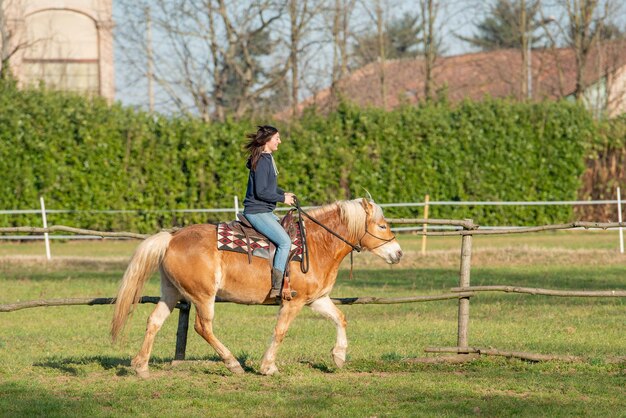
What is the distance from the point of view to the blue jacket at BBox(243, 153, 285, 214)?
9414 millimetres

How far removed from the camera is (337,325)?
9844mm

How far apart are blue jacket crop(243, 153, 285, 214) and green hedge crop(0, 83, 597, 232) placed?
18.8 meters

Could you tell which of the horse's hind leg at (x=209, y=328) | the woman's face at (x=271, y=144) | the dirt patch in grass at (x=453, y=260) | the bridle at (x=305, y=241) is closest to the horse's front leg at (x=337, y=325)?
the bridle at (x=305, y=241)

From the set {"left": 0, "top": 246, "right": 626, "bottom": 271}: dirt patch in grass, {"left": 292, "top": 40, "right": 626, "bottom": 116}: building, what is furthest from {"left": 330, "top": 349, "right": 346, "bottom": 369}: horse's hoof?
{"left": 292, "top": 40, "right": 626, "bottom": 116}: building

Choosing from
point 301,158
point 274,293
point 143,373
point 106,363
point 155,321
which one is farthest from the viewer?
point 301,158

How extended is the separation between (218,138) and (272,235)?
2067 centimetres

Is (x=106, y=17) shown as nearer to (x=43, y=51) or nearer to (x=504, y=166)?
(x=43, y=51)

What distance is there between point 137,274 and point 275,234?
1400 millimetres

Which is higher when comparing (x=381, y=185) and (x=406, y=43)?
(x=406, y=43)

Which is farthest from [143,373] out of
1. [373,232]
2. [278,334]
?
[373,232]

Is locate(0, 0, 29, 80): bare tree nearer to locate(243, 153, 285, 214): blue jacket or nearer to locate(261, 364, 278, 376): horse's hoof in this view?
locate(243, 153, 285, 214): blue jacket

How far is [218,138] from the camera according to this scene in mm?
29906

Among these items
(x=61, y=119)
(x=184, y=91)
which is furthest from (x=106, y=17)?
(x=61, y=119)

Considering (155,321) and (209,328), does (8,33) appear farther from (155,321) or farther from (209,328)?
(209,328)
